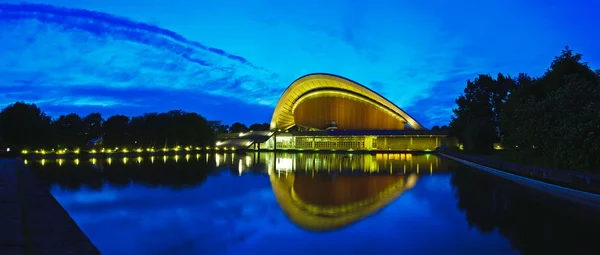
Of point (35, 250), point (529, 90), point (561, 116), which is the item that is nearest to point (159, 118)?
point (529, 90)

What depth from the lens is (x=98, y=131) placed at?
52.3m

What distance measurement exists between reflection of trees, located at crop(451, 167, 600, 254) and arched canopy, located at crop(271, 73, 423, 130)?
1646 inches

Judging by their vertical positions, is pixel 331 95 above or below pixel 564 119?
above

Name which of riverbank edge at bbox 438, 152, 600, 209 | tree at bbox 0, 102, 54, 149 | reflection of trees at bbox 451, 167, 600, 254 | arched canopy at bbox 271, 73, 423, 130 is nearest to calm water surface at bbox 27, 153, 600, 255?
reflection of trees at bbox 451, 167, 600, 254

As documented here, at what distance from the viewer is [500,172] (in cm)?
1752

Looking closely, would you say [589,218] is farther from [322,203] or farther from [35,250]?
[35,250]

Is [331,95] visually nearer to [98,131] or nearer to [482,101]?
[482,101]

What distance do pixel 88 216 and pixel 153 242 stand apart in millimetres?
2765

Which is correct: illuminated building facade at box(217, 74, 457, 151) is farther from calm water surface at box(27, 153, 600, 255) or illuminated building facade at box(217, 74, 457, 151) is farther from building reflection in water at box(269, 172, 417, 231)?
calm water surface at box(27, 153, 600, 255)

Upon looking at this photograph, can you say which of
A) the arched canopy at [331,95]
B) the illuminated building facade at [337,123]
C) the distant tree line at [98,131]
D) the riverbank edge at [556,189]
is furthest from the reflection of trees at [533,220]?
the arched canopy at [331,95]

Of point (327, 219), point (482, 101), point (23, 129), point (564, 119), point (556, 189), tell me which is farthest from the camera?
point (482, 101)

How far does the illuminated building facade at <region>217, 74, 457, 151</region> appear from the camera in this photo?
159 feet

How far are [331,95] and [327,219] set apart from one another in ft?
163

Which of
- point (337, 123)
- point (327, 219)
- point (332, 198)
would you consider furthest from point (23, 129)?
point (337, 123)
